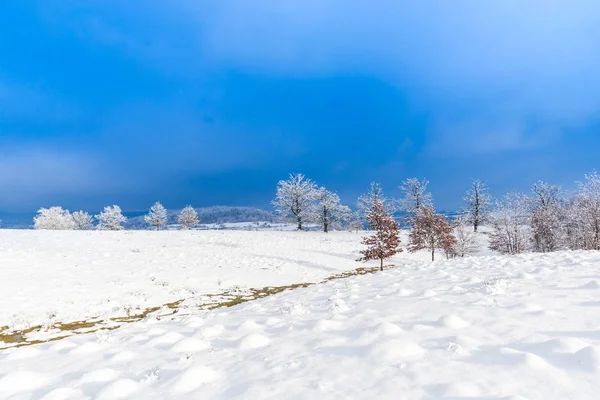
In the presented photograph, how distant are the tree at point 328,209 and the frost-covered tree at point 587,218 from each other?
89.8 ft

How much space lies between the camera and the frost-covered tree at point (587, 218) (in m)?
21.5

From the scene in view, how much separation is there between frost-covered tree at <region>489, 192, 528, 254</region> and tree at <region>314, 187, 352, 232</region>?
72.4 feet

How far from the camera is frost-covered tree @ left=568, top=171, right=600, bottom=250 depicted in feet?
70.5

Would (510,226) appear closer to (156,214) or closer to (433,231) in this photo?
(433,231)

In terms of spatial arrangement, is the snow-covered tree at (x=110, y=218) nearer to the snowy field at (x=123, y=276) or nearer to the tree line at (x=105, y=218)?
the tree line at (x=105, y=218)

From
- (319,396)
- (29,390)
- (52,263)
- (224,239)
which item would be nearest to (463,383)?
(319,396)

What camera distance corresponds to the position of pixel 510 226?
88.9 feet

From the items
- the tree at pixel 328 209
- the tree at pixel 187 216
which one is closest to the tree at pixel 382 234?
the tree at pixel 328 209

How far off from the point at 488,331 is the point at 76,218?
265 ft

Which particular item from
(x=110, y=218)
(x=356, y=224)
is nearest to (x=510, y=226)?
(x=356, y=224)

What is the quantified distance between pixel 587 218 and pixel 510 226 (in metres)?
5.25

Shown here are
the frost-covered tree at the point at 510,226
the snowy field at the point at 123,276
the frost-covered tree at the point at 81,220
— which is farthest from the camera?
the frost-covered tree at the point at 81,220

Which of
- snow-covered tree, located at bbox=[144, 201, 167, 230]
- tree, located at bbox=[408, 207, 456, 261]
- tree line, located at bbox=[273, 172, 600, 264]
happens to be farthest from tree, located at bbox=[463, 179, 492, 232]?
snow-covered tree, located at bbox=[144, 201, 167, 230]

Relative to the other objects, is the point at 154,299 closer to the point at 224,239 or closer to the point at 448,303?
the point at 448,303
